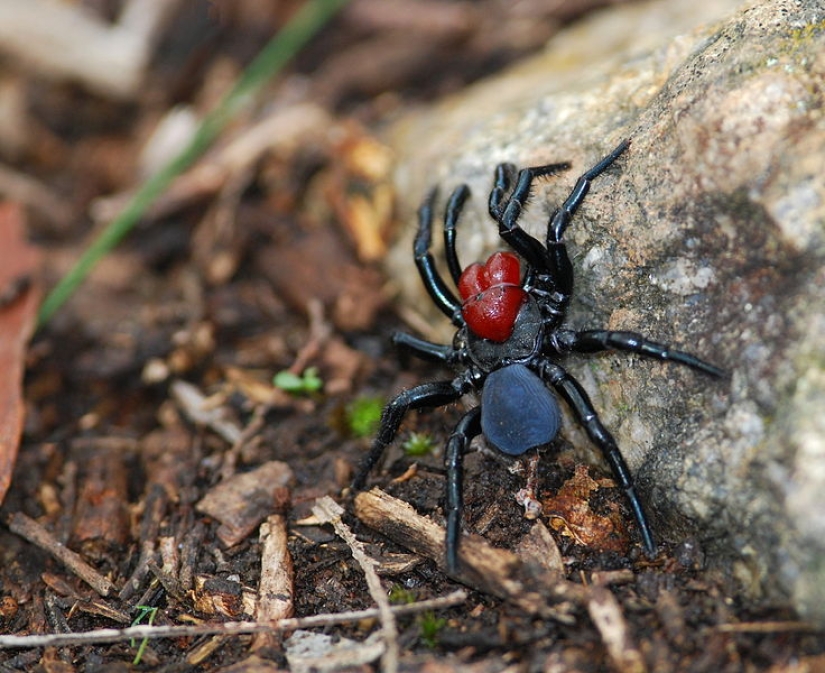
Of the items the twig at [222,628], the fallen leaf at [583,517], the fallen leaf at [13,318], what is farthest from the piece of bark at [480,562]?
the fallen leaf at [13,318]

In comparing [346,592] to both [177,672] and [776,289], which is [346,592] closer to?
[177,672]

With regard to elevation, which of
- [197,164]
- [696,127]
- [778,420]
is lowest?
[197,164]

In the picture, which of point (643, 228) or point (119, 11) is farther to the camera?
point (119, 11)

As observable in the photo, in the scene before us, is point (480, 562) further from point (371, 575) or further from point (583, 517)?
point (583, 517)

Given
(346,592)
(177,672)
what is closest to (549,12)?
(346,592)

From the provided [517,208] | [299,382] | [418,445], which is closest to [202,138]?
[299,382]
